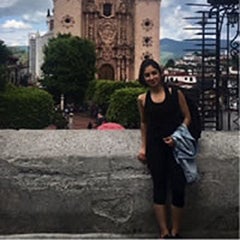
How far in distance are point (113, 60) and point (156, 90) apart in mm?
68729

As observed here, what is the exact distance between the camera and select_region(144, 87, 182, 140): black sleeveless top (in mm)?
3467

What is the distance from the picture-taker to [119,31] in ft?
235

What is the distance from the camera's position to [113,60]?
71938 mm

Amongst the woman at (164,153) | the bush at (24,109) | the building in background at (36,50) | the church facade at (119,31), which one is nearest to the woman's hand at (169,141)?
the woman at (164,153)

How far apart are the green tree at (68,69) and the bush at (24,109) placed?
1026 inches

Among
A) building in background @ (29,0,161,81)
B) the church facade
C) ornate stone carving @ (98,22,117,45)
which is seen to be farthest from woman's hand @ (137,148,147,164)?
ornate stone carving @ (98,22,117,45)

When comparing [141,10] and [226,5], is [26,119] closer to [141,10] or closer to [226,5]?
[226,5]

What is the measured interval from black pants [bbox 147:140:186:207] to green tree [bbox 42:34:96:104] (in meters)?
51.1

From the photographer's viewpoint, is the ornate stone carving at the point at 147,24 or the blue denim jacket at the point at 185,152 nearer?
the blue denim jacket at the point at 185,152

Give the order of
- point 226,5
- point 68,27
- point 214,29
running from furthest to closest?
point 68,27
point 214,29
point 226,5

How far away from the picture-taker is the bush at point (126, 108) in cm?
2952

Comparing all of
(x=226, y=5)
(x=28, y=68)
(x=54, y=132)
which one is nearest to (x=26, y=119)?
(x=226, y=5)

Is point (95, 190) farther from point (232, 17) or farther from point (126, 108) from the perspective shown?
point (126, 108)

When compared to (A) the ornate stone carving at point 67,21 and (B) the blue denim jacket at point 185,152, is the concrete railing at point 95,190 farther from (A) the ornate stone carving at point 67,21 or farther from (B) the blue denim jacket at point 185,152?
(A) the ornate stone carving at point 67,21
